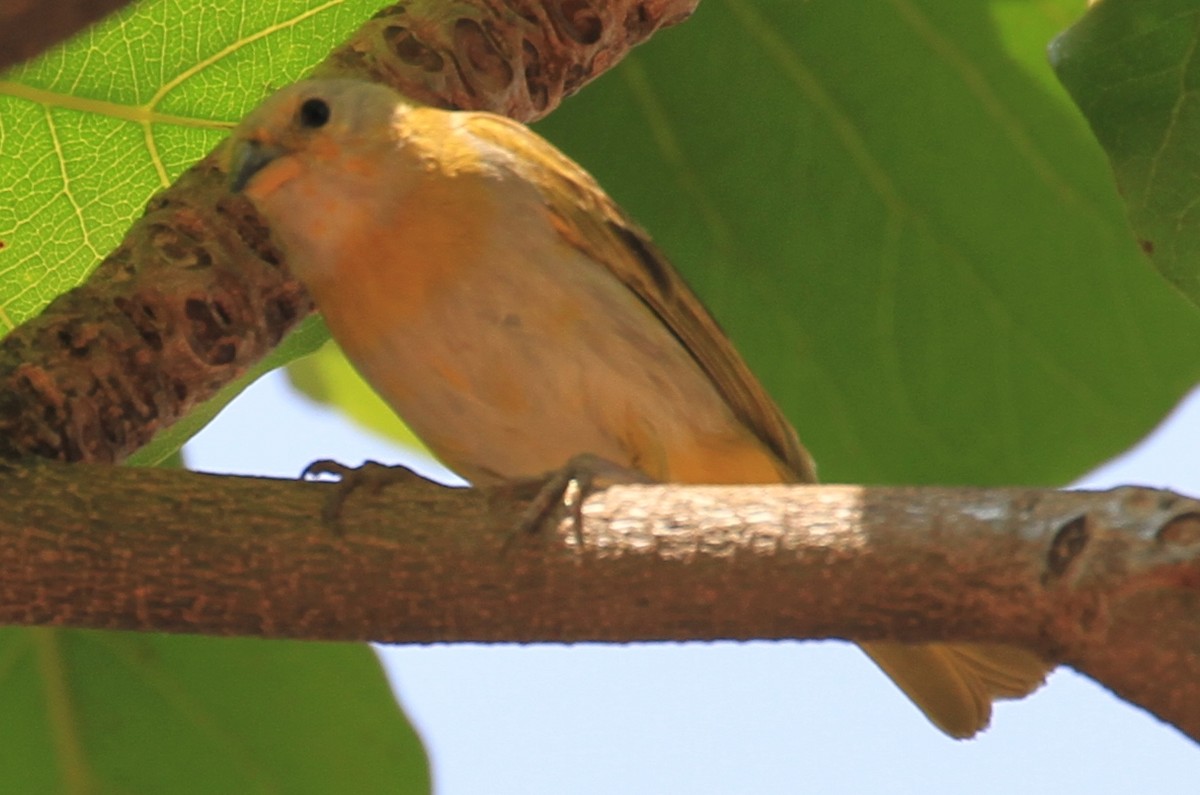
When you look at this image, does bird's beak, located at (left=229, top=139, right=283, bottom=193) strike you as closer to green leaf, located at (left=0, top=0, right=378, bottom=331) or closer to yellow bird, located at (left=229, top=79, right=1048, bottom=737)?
yellow bird, located at (left=229, top=79, right=1048, bottom=737)

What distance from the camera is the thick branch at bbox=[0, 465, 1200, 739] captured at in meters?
1.62

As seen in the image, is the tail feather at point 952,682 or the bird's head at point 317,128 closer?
the tail feather at point 952,682

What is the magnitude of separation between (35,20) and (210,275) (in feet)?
4.38

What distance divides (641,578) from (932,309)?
186 centimetres

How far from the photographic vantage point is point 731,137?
347 centimetres

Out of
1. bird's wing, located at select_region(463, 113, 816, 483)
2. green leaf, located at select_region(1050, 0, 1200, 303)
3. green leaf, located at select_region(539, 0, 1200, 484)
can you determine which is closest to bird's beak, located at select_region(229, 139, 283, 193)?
bird's wing, located at select_region(463, 113, 816, 483)

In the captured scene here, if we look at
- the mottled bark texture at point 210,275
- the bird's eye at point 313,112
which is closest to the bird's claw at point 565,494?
the mottled bark texture at point 210,275

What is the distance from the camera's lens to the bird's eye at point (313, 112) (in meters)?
2.71

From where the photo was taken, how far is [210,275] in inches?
96.0

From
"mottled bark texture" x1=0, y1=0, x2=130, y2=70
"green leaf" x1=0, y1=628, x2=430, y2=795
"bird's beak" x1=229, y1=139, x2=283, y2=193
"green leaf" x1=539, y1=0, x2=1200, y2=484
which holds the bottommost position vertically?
"green leaf" x1=0, y1=628, x2=430, y2=795

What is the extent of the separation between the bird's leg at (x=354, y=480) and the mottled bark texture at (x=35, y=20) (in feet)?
2.83

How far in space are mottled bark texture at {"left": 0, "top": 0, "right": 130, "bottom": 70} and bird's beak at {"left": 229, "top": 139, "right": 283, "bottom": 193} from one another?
1419mm

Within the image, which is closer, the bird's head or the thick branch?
the thick branch

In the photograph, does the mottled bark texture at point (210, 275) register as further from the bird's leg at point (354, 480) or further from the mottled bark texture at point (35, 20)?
the mottled bark texture at point (35, 20)
